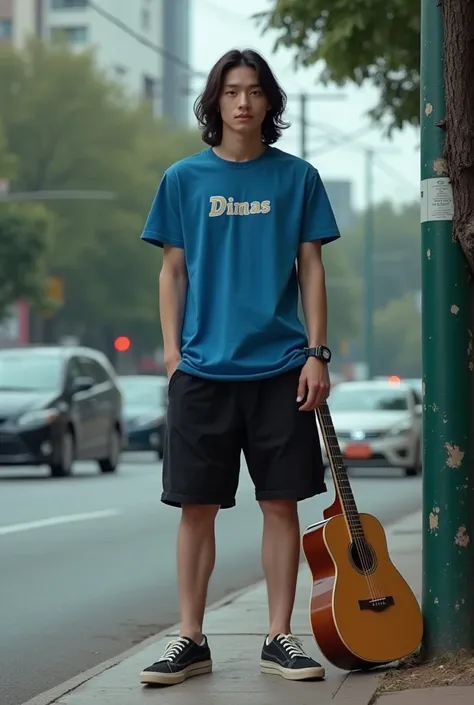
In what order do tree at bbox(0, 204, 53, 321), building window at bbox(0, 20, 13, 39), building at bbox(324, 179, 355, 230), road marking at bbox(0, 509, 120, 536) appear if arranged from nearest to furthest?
road marking at bbox(0, 509, 120, 536) < tree at bbox(0, 204, 53, 321) < building window at bbox(0, 20, 13, 39) < building at bbox(324, 179, 355, 230)

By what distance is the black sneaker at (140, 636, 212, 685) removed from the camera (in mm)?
5719

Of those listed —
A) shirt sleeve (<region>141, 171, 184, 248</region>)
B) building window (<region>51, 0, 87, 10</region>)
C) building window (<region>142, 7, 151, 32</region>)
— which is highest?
building window (<region>142, 7, 151, 32</region>)

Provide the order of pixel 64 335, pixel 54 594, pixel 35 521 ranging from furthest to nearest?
pixel 64 335 < pixel 35 521 < pixel 54 594

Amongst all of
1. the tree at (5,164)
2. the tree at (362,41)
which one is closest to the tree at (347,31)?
the tree at (362,41)

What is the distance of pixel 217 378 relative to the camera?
19.0ft

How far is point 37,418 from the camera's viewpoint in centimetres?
2047

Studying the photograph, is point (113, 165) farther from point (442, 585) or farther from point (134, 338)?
point (442, 585)

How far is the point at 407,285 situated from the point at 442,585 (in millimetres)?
142641

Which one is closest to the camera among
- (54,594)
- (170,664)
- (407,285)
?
(170,664)

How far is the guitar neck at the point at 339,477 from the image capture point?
5875 millimetres

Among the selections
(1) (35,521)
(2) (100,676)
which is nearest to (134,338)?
(1) (35,521)

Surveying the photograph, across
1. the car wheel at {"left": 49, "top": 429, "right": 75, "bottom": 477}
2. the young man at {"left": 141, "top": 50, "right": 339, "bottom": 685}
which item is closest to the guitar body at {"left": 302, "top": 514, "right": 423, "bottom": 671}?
the young man at {"left": 141, "top": 50, "right": 339, "bottom": 685}

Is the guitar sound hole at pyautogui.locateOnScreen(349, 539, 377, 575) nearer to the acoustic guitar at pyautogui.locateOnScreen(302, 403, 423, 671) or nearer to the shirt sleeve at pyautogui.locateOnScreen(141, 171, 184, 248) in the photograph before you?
the acoustic guitar at pyautogui.locateOnScreen(302, 403, 423, 671)

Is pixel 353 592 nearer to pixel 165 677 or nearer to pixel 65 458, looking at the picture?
pixel 165 677
